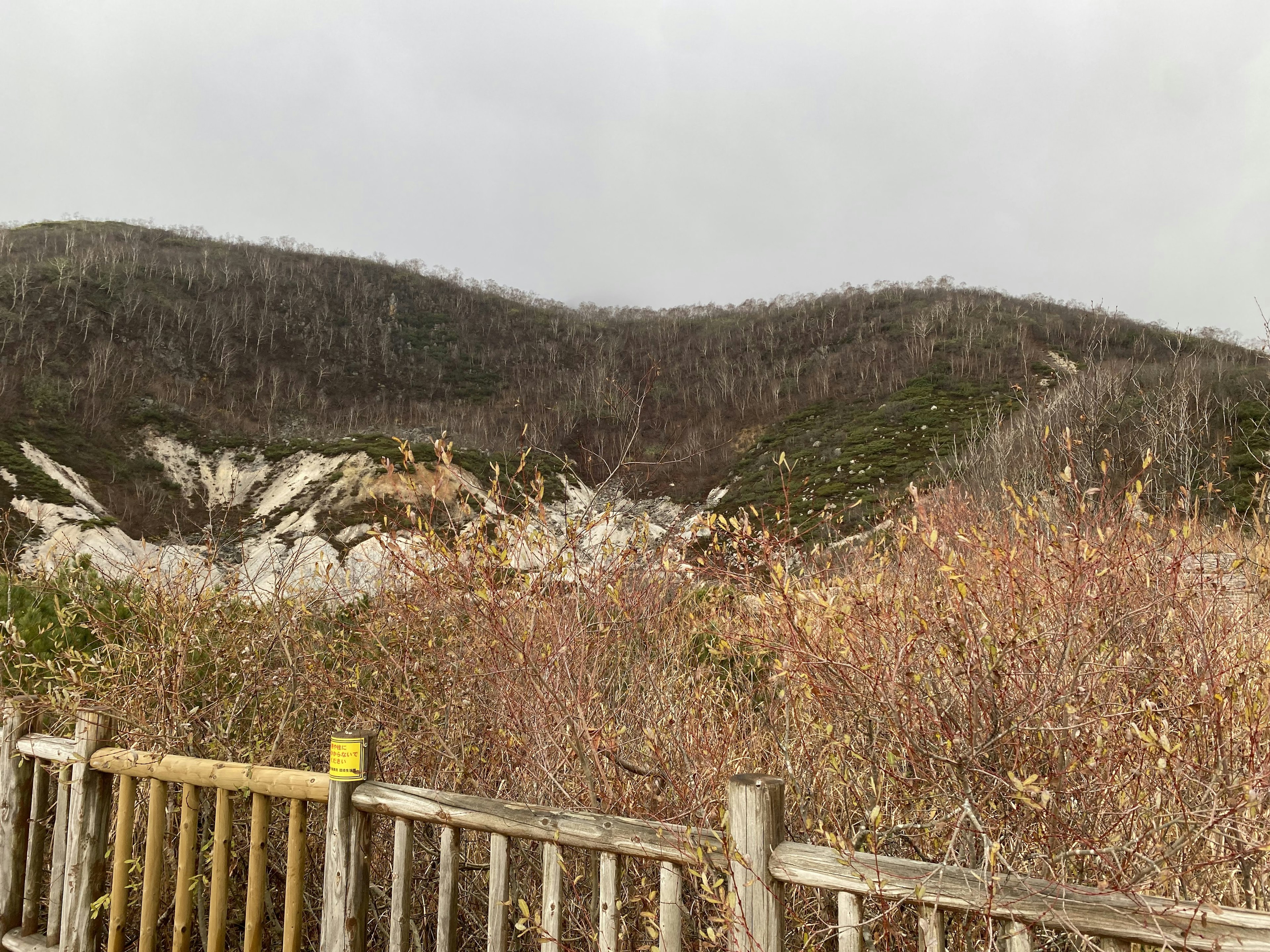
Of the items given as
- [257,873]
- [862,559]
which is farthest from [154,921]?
[862,559]

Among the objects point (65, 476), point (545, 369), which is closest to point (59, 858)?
point (65, 476)

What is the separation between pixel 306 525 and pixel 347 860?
2078 centimetres

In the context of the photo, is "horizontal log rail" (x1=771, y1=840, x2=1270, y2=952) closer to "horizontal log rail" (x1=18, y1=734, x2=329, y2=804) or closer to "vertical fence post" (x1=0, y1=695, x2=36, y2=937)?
"horizontal log rail" (x1=18, y1=734, x2=329, y2=804)

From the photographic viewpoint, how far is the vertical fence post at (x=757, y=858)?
6.15 feet

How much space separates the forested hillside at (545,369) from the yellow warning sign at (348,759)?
509 inches

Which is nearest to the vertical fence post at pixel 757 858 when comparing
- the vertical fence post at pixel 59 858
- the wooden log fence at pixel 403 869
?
the wooden log fence at pixel 403 869

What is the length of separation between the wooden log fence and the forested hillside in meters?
12.6

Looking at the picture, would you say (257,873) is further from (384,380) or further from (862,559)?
(384,380)

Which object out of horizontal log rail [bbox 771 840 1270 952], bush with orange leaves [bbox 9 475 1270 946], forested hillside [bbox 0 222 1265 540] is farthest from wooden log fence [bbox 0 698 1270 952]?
forested hillside [bbox 0 222 1265 540]

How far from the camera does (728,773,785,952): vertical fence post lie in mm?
1873

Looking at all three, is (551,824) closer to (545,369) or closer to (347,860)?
(347,860)

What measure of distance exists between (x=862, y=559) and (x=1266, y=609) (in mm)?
2219

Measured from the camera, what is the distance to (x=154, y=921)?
9.33ft

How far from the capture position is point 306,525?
21.4 meters
